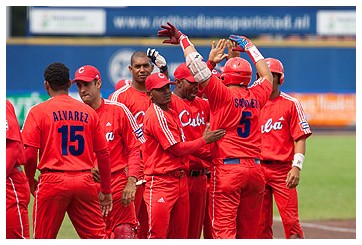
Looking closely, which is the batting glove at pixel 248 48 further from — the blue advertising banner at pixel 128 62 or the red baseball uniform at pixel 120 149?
the blue advertising banner at pixel 128 62

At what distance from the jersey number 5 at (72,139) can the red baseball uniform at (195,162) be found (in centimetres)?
162

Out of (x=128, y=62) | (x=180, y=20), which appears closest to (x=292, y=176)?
(x=128, y=62)

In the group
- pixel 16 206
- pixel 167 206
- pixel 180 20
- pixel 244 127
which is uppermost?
pixel 180 20

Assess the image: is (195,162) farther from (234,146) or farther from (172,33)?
(172,33)

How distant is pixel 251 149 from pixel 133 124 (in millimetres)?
1278

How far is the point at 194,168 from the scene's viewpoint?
924 centimetres

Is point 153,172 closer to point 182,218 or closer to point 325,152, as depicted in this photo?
point 182,218

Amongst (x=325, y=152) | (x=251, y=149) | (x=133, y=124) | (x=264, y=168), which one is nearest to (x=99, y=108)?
(x=133, y=124)

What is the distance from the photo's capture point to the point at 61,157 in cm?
771

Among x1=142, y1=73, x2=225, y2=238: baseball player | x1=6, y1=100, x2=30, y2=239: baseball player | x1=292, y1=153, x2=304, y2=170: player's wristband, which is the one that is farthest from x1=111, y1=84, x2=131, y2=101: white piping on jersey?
x1=6, y1=100, x2=30, y2=239: baseball player

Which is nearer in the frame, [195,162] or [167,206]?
[167,206]

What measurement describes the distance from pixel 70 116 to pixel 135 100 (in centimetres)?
242

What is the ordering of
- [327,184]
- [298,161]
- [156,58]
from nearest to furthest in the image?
[298,161] → [156,58] → [327,184]

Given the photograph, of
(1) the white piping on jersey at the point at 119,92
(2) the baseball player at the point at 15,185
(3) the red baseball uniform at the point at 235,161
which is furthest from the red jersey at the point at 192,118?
(2) the baseball player at the point at 15,185
